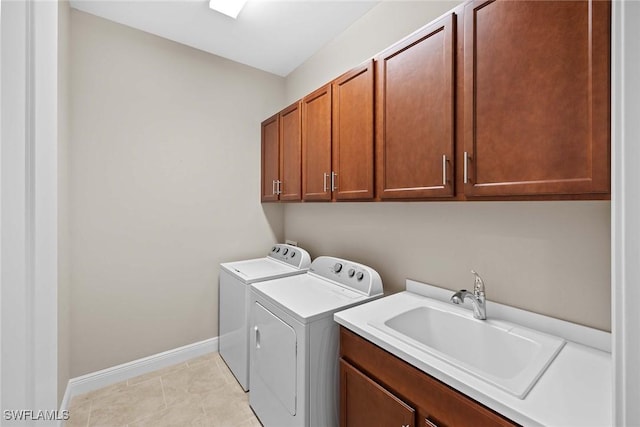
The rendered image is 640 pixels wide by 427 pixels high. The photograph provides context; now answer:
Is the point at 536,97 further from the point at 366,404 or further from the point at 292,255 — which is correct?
the point at 292,255

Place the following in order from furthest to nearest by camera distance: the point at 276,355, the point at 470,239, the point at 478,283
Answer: the point at 276,355, the point at 470,239, the point at 478,283

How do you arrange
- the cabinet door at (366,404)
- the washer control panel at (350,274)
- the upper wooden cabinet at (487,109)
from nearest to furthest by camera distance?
the upper wooden cabinet at (487,109) → the cabinet door at (366,404) → the washer control panel at (350,274)

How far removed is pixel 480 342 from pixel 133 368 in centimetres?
255

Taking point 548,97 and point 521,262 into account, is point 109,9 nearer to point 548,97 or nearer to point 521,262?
point 548,97

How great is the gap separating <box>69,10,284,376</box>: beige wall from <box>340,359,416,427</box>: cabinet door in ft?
5.68

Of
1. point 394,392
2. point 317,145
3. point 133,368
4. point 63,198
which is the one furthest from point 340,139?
point 133,368

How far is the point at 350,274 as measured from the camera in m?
1.89

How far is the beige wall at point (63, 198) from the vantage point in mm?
1677

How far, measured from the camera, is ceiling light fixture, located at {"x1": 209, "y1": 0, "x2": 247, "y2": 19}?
6.35ft

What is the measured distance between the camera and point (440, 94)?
1241 millimetres

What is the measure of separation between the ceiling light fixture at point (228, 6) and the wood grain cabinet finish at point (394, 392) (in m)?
2.25

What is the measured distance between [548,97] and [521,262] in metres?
0.75

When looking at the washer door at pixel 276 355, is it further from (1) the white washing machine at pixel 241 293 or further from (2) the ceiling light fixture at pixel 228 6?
(2) the ceiling light fixture at pixel 228 6

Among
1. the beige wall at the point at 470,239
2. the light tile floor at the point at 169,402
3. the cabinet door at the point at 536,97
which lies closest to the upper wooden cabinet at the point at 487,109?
the cabinet door at the point at 536,97
